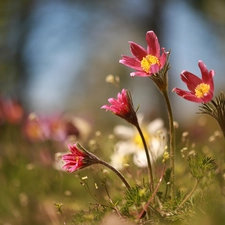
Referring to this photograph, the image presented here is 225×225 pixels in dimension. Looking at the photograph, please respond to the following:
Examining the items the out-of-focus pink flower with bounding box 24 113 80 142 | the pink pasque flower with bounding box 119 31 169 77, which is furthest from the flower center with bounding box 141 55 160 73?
the out-of-focus pink flower with bounding box 24 113 80 142

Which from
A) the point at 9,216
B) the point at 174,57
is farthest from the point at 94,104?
the point at 9,216

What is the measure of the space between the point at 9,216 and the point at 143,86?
7.44 feet

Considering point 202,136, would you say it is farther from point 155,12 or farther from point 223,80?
point 155,12

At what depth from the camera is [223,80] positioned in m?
1.83

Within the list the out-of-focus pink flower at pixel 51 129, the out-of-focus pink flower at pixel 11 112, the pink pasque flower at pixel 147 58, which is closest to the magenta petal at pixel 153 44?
the pink pasque flower at pixel 147 58

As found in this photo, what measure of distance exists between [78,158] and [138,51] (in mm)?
97

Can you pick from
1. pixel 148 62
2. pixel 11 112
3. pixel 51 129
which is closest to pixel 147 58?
pixel 148 62

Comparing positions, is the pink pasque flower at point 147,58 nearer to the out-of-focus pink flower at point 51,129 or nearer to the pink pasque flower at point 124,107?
the pink pasque flower at point 124,107

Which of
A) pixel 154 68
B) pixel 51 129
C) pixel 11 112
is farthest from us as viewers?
pixel 11 112

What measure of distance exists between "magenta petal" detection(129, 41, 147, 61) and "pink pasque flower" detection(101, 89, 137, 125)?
3 centimetres

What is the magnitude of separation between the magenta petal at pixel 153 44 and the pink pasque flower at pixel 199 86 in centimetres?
3

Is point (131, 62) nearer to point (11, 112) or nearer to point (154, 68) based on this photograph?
point (154, 68)

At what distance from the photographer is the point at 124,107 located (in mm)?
322

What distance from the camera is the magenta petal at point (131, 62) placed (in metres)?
0.33
